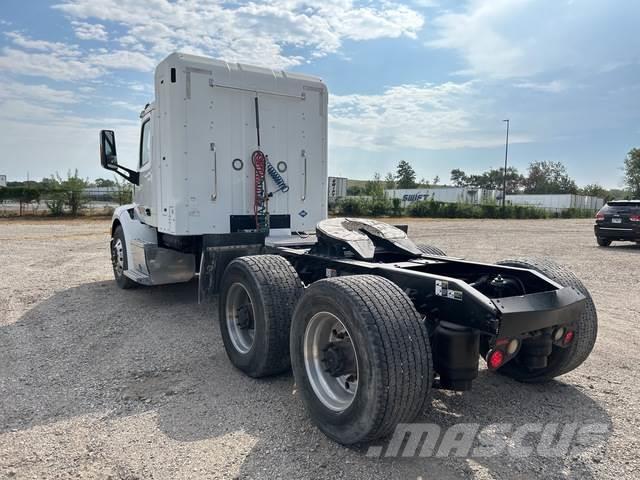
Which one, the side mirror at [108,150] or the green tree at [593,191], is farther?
the green tree at [593,191]

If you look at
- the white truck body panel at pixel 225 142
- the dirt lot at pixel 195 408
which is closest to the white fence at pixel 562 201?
the white truck body panel at pixel 225 142

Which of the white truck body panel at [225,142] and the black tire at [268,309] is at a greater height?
the white truck body panel at [225,142]

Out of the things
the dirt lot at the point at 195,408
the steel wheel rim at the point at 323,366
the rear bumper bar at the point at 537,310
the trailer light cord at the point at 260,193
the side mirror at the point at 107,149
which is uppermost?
the side mirror at the point at 107,149

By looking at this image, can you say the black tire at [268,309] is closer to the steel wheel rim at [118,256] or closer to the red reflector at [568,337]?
the red reflector at [568,337]

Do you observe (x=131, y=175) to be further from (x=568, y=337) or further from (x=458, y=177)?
(x=458, y=177)

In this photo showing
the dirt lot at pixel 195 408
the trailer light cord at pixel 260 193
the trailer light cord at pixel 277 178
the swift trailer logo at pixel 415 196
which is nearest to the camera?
the dirt lot at pixel 195 408

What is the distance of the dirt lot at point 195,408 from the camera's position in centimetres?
302

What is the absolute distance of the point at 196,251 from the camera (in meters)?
7.05

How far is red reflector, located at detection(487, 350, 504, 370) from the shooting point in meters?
3.15

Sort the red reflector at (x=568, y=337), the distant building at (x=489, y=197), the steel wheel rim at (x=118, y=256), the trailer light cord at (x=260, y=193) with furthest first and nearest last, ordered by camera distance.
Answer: the distant building at (x=489, y=197)
the steel wheel rim at (x=118, y=256)
the trailer light cord at (x=260, y=193)
the red reflector at (x=568, y=337)

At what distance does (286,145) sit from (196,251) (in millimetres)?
1962

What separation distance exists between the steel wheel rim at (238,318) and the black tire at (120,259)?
12.3 ft

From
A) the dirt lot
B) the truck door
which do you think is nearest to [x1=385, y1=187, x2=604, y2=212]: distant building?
the truck door

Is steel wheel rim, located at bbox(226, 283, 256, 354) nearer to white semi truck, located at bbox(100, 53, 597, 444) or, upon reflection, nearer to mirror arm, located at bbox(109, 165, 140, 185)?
white semi truck, located at bbox(100, 53, 597, 444)
